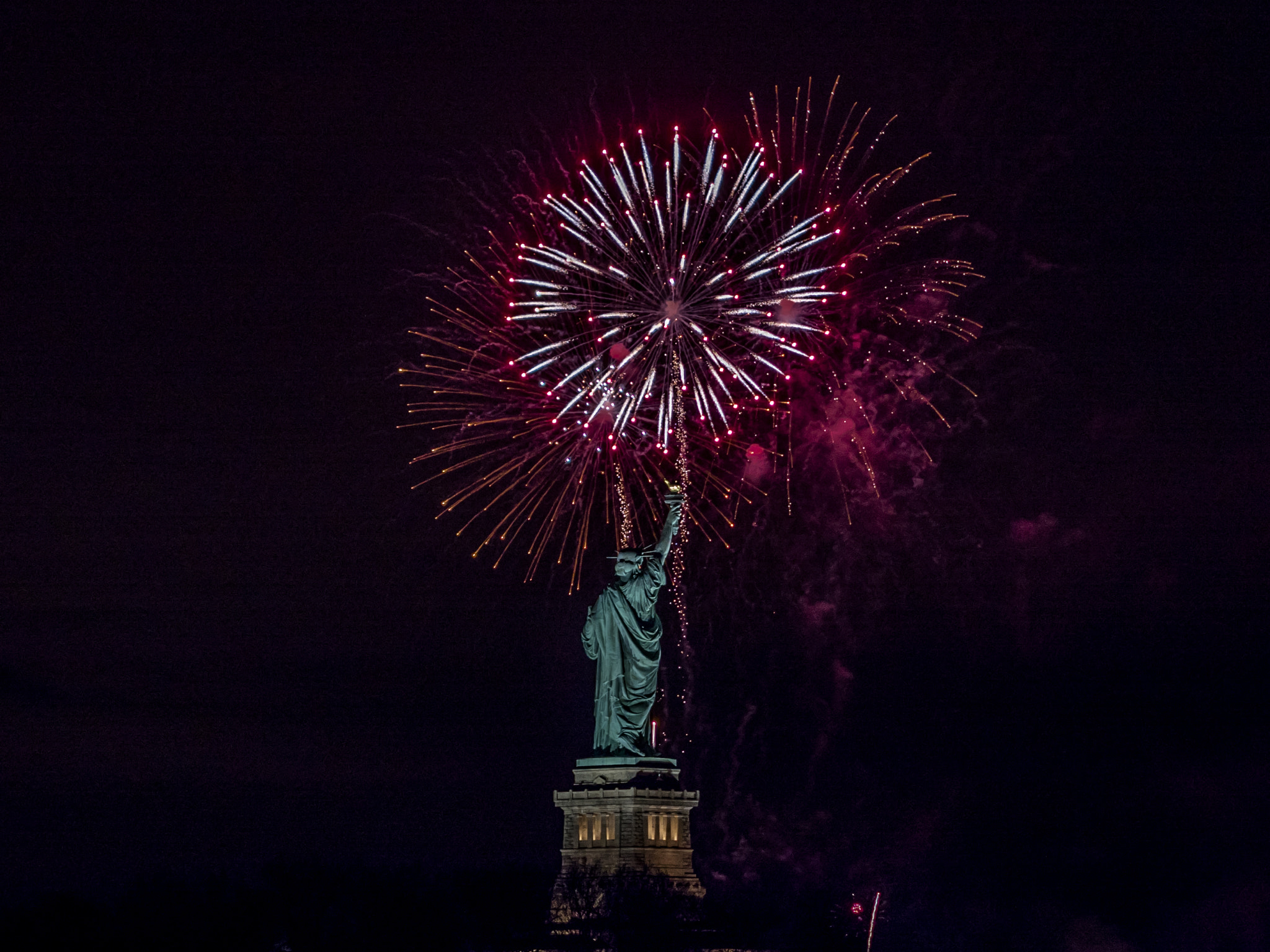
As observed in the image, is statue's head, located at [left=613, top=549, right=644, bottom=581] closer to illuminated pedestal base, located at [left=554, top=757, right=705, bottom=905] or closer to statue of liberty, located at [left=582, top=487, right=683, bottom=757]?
statue of liberty, located at [left=582, top=487, right=683, bottom=757]

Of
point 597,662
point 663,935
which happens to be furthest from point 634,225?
point 663,935

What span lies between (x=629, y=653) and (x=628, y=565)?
12.2ft

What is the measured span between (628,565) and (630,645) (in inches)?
133

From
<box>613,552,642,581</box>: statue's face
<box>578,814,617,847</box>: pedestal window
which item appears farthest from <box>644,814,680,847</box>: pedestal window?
<box>613,552,642,581</box>: statue's face

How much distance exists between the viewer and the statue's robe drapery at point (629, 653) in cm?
8500

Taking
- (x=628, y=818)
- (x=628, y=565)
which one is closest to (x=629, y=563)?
(x=628, y=565)

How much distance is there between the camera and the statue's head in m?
85.0

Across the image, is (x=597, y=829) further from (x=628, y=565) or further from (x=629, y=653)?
(x=628, y=565)

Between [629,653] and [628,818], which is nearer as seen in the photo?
[628,818]

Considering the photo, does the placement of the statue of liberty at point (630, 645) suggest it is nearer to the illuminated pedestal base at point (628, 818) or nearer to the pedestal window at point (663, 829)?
the illuminated pedestal base at point (628, 818)

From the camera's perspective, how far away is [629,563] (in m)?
85.1

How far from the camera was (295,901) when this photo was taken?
3642 inches

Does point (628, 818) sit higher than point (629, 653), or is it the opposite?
point (629, 653)

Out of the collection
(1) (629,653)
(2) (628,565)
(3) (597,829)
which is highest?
(2) (628,565)
